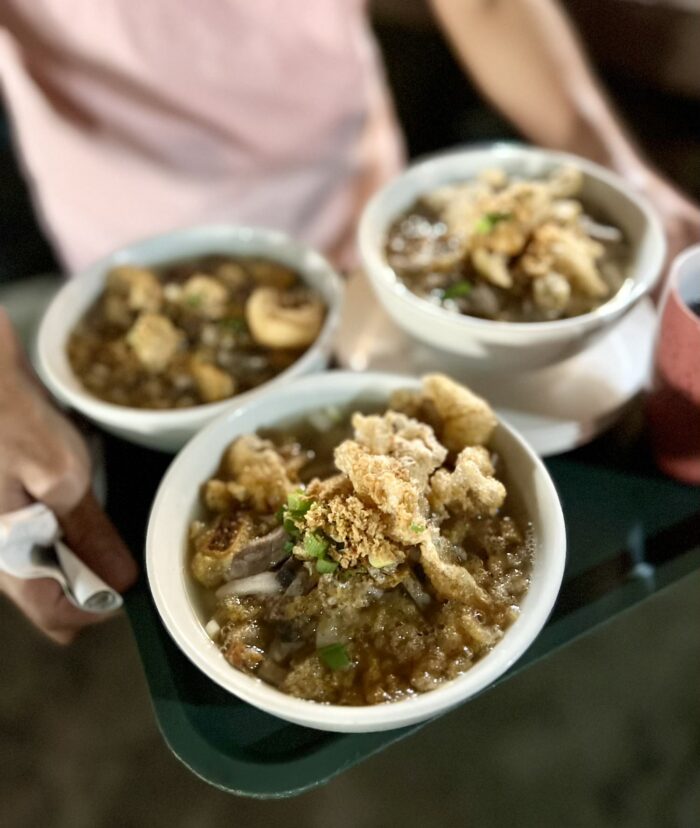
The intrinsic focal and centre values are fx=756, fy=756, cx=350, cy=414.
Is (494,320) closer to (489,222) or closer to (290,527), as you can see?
(489,222)

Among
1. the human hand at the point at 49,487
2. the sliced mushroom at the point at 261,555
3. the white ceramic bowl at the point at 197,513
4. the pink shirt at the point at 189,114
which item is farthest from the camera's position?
the pink shirt at the point at 189,114

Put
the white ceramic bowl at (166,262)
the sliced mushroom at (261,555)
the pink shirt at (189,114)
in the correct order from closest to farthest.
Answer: the sliced mushroom at (261,555) < the white ceramic bowl at (166,262) < the pink shirt at (189,114)

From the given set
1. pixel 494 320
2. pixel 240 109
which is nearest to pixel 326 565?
pixel 494 320

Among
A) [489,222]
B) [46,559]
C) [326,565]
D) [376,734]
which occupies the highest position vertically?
[489,222]

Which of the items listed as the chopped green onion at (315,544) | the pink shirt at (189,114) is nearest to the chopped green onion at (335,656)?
the chopped green onion at (315,544)

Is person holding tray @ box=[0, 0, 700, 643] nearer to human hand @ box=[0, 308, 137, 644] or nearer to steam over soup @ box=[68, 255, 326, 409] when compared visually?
steam over soup @ box=[68, 255, 326, 409]

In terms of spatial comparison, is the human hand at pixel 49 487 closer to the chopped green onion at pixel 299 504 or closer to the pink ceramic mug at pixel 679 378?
the chopped green onion at pixel 299 504

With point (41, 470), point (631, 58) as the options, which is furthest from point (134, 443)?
point (631, 58)

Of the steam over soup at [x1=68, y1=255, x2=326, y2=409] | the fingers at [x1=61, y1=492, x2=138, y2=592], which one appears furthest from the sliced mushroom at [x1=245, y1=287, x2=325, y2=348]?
the fingers at [x1=61, y1=492, x2=138, y2=592]
